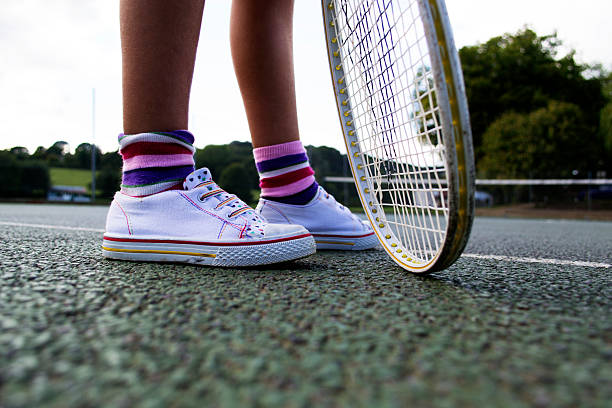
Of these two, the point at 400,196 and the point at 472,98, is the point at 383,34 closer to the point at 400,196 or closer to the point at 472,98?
the point at 400,196

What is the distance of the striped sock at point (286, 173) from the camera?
144cm

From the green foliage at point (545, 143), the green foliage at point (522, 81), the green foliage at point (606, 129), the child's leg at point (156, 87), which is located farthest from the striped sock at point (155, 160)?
the green foliage at point (522, 81)

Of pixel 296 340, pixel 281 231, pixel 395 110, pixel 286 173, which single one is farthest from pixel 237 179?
pixel 296 340

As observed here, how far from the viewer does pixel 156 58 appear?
1025 mm

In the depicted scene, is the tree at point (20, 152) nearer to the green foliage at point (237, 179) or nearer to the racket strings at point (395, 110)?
the green foliage at point (237, 179)

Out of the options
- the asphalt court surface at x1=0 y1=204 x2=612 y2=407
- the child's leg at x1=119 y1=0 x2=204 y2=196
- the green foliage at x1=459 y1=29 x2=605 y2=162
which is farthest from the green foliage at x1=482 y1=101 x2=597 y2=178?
the asphalt court surface at x1=0 y1=204 x2=612 y2=407

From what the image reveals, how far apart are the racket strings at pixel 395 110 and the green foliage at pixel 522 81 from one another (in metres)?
18.8

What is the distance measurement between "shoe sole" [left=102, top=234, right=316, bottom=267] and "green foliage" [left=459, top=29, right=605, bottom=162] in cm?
1909

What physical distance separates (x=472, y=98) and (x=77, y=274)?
2069cm

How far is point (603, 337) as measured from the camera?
554 millimetres

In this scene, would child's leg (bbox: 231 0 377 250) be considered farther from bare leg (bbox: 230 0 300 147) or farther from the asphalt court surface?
the asphalt court surface

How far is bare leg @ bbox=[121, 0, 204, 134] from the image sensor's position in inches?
39.9

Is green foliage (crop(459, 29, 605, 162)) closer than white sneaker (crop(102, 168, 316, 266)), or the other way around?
white sneaker (crop(102, 168, 316, 266))

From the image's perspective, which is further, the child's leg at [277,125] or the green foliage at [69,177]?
the green foliage at [69,177]
